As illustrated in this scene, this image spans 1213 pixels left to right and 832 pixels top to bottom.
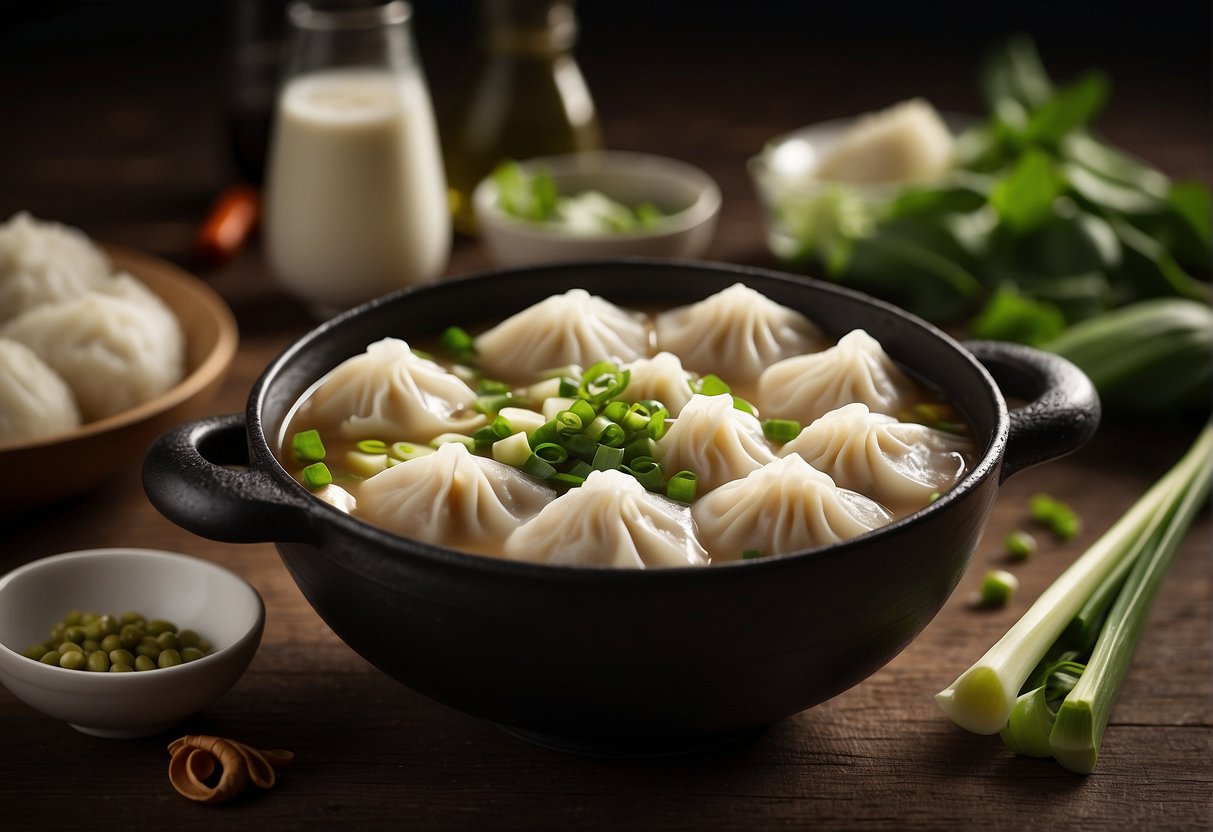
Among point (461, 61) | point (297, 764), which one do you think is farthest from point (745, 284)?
point (461, 61)

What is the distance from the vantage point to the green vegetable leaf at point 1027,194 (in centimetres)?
398

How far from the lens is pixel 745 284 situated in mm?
2965

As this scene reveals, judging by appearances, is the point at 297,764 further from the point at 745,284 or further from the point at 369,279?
the point at 369,279

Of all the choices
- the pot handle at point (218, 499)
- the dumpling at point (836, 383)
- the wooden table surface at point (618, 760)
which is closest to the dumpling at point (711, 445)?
the dumpling at point (836, 383)

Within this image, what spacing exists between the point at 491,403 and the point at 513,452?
0.86 feet

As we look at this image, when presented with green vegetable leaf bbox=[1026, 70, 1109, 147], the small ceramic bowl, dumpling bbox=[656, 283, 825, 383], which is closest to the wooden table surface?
dumpling bbox=[656, 283, 825, 383]

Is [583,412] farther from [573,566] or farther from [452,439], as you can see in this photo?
[573,566]

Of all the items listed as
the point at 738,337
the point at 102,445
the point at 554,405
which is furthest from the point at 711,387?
the point at 102,445

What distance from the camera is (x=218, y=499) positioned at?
2.10 metres

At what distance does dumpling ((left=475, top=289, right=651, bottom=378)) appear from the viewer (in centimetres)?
279

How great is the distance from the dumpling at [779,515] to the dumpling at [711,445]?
114mm

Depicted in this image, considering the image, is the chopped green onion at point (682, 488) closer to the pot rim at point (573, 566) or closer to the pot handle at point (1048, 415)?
the pot rim at point (573, 566)

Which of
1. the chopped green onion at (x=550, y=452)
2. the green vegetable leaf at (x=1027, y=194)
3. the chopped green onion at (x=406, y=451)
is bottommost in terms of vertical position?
the green vegetable leaf at (x=1027, y=194)

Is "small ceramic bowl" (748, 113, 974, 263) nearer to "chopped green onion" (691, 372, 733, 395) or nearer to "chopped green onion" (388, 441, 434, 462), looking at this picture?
"chopped green onion" (691, 372, 733, 395)
